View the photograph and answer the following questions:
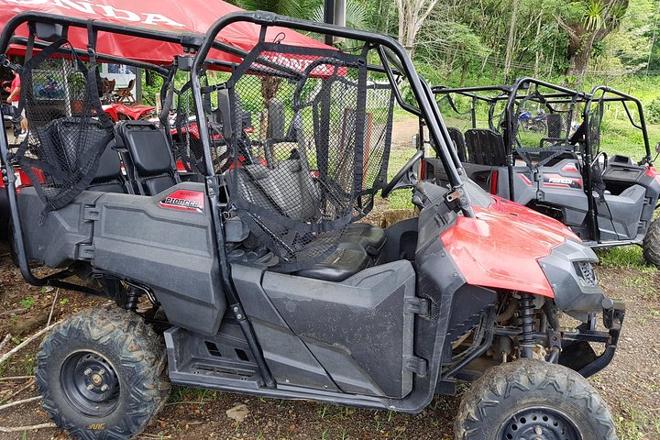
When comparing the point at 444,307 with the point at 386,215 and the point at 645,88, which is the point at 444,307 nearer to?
the point at 386,215

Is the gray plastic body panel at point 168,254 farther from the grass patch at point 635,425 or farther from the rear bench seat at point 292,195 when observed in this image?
the grass patch at point 635,425

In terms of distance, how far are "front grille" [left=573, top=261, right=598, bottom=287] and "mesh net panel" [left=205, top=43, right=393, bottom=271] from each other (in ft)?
3.22

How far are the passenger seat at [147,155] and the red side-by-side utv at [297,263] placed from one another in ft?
1.22

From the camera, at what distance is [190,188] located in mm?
2758

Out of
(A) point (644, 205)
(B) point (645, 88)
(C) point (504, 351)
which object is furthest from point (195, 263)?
(B) point (645, 88)

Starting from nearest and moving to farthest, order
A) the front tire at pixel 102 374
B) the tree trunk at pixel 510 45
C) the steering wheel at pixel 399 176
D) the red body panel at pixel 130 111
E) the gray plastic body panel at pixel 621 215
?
the steering wheel at pixel 399 176 → the front tire at pixel 102 374 → the gray plastic body panel at pixel 621 215 → the red body panel at pixel 130 111 → the tree trunk at pixel 510 45

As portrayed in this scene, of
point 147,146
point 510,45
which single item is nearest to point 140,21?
point 147,146

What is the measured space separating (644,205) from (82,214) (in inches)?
230

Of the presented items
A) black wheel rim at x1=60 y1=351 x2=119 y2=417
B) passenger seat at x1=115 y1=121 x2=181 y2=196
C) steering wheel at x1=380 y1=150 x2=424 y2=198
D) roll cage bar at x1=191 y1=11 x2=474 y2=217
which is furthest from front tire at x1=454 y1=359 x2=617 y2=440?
passenger seat at x1=115 y1=121 x2=181 y2=196

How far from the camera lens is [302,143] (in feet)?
8.70

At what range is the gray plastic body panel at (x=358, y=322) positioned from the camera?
2521mm

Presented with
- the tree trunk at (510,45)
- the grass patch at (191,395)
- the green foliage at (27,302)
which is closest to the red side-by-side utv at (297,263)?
the grass patch at (191,395)

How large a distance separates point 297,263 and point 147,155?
1.61 meters

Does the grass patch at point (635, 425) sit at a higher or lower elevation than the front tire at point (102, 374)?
lower
